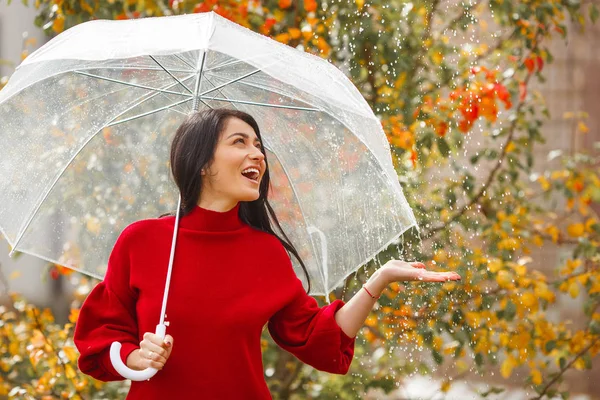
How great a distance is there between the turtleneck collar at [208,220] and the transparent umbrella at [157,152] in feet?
0.80

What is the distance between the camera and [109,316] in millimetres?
1877

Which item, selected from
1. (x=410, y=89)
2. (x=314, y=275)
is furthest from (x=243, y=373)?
(x=410, y=89)

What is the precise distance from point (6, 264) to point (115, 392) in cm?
410

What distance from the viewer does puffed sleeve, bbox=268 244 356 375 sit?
192 centimetres

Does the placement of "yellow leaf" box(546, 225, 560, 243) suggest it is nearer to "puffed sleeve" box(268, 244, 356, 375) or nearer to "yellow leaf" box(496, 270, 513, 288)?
"yellow leaf" box(496, 270, 513, 288)

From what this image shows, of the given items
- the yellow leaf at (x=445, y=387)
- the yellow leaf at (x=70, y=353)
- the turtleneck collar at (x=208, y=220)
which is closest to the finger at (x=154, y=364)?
the turtleneck collar at (x=208, y=220)

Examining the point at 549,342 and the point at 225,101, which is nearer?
the point at 225,101

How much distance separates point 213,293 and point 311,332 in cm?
23

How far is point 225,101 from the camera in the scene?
209 centimetres

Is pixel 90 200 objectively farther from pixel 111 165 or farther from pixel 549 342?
pixel 549 342

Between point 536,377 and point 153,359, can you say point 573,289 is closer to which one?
point 536,377

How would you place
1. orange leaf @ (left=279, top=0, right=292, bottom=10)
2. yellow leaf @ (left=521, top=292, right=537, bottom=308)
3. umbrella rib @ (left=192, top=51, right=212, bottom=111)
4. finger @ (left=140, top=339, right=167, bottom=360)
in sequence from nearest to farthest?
finger @ (left=140, top=339, right=167, bottom=360), umbrella rib @ (left=192, top=51, right=212, bottom=111), orange leaf @ (left=279, top=0, right=292, bottom=10), yellow leaf @ (left=521, top=292, right=537, bottom=308)

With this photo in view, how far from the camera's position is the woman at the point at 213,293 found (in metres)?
1.83

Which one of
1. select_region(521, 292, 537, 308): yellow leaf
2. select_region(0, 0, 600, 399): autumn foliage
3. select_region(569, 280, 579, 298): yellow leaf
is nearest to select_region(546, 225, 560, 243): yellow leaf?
select_region(0, 0, 600, 399): autumn foliage
